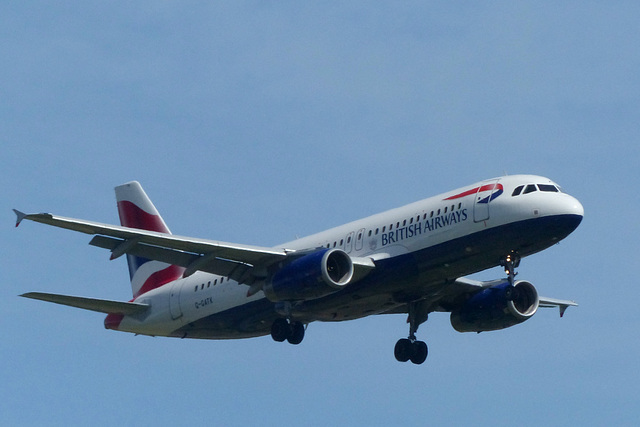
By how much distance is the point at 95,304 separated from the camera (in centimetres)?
5375

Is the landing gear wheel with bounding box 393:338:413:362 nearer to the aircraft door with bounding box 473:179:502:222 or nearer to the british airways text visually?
the british airways text

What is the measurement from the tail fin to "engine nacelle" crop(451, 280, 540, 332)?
13.4m

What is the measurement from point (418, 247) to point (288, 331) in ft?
25.4

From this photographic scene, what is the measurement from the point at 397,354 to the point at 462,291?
13.2 ft

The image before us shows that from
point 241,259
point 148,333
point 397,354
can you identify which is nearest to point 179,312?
point 148,333

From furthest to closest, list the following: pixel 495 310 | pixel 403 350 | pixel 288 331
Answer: pixel 403 350 → pixel 495 310 → pixel 288 331

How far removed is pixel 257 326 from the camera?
5312cm

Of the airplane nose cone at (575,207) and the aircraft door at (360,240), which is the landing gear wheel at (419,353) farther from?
the airplane nose cone at (575,207)

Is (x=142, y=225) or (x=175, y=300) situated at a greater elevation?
(x=142, y=225)

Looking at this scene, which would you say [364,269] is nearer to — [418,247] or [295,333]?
[418,247]

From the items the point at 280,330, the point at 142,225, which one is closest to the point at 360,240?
the point at 280,330

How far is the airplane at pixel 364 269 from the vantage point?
46031 millimetres

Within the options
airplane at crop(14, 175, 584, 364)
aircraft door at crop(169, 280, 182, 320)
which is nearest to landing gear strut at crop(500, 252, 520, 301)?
airplane at crop(14, 175, 584, 364)

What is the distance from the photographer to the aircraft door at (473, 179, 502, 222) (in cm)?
4619
